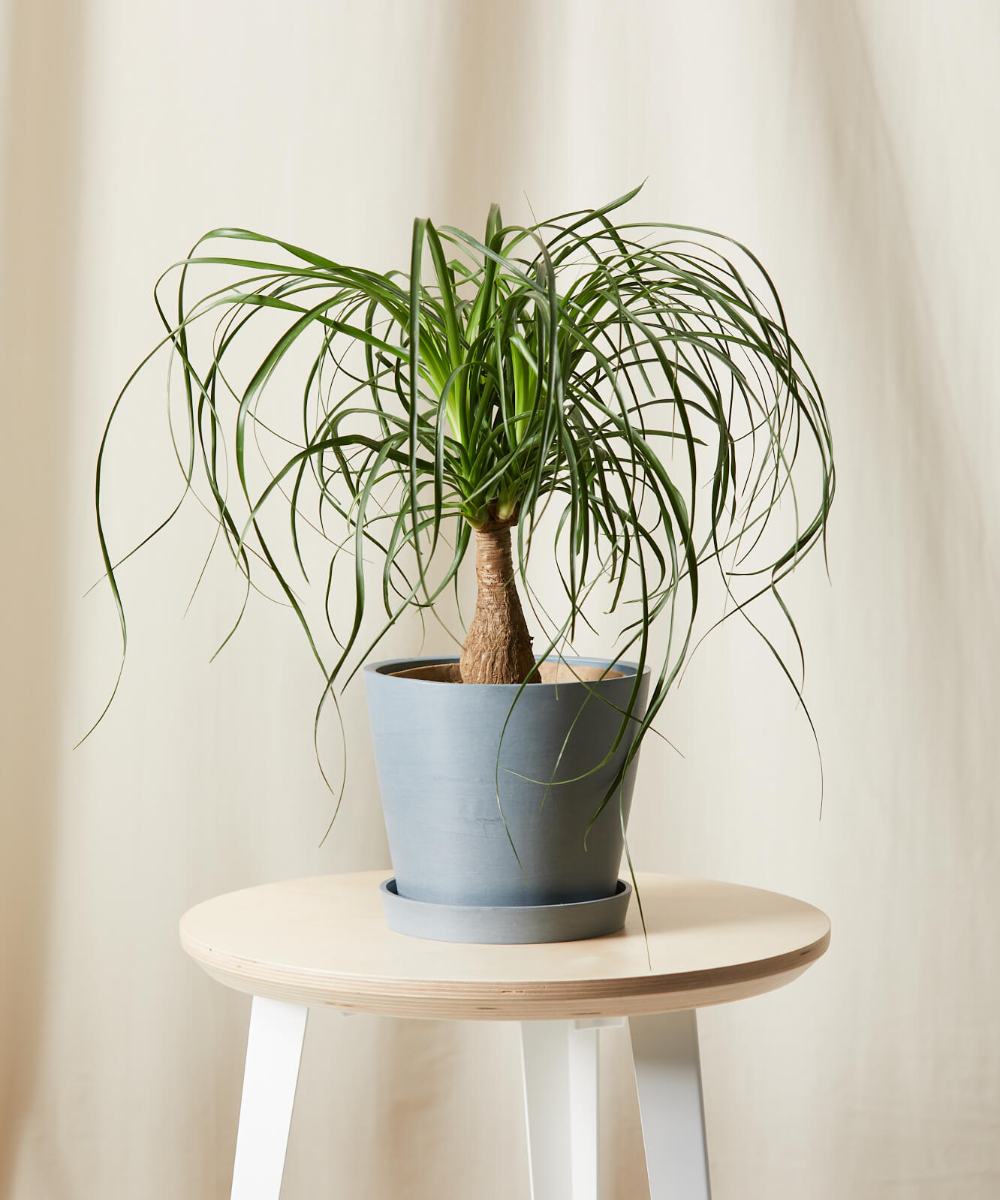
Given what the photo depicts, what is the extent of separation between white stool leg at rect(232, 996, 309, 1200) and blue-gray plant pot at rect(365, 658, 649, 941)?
113mm

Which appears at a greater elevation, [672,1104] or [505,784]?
[505,784]

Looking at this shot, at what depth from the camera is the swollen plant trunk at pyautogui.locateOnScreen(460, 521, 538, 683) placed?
2.81 ft

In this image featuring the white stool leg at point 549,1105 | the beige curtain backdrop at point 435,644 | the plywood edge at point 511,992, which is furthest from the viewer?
the beige curtain backdrop at point 435,644

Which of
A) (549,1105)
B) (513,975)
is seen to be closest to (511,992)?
(513,975)

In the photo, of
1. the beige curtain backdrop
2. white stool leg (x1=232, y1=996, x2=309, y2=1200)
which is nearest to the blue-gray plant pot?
white stool leg (x1=232, y1=996, x2=309, y2=1200)

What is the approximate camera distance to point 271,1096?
82cm

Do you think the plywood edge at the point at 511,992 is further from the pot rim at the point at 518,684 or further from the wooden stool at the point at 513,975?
the pot rim at the point at 518,684

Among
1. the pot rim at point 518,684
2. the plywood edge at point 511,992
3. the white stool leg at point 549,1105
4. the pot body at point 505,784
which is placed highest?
the pot rim at point 518,684

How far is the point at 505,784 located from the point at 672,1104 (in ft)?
0.78

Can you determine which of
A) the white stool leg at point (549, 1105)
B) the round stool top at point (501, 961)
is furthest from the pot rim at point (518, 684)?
the white stool leg at point (549, 1105)

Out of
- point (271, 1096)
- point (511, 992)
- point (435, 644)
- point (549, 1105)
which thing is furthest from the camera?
point (435, 644)

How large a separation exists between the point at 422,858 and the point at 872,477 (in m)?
0.74

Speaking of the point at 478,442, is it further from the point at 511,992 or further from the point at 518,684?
the point at 511,992

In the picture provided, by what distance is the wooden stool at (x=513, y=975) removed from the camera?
0.71 metres
